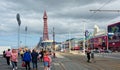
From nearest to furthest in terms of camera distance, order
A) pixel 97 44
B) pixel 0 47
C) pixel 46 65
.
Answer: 1. pixel 46 65
2. pixel 0 47
3. pixel 97 44

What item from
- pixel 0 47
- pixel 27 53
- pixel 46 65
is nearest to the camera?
pixel 46 65

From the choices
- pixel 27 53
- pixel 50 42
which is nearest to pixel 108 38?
pixel 50 42

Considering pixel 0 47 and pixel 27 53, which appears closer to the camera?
pixel 27 53

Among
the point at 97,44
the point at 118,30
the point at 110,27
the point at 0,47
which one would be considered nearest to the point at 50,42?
the point at 97,44

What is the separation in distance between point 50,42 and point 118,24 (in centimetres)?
5385

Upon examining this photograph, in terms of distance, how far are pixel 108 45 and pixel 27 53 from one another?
149 meters

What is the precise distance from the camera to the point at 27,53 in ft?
79.0

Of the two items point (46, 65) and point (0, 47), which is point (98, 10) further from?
point (0, 47)

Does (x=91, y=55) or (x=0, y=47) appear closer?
(x=91, y=55)

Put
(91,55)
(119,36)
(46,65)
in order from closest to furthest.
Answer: (46,65) < (91,55) < (119,36)

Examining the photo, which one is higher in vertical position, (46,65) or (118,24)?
(118,24)

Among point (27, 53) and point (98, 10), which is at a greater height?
point (98, 10)

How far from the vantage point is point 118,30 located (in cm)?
15125

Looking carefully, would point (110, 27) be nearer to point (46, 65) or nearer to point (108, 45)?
point (108, 45)
